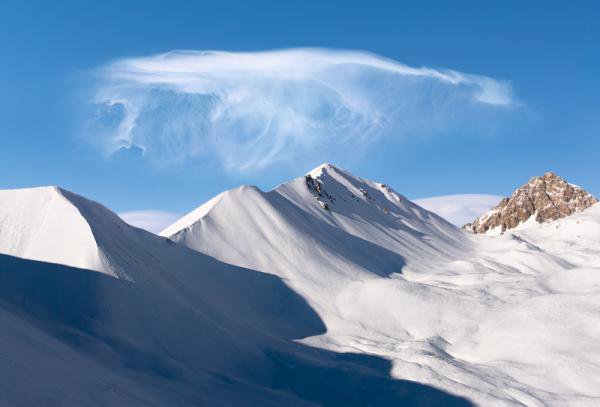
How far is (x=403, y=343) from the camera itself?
38.8 m

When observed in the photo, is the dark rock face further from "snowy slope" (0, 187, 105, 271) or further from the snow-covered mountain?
"snowy slope" (0, 187, 105, 271)

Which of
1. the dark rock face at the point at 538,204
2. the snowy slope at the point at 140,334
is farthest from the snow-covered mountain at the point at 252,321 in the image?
the dark rock face at the point at 538,204

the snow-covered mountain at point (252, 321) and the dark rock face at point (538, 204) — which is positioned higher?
the dark rock face at point (538, 204)

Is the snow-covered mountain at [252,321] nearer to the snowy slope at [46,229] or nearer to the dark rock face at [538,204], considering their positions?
the snowy slope at [46,229]

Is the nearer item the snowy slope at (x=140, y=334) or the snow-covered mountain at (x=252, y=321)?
the snowy slope at (x=140, y=334)

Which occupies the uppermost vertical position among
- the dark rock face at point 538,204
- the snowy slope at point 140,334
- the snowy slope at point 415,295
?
the dark rock face at point 538,204

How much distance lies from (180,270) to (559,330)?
99.6ft

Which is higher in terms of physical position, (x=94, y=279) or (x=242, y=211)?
(x=242, y=211)

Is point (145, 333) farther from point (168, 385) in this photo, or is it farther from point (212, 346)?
point (168, 385)

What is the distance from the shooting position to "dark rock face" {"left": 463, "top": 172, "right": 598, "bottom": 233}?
15025 centimetres

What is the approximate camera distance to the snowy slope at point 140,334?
20.5 metres

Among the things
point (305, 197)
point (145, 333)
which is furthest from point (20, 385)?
point (305, 197)

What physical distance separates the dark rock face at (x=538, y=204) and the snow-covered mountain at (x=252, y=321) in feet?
344

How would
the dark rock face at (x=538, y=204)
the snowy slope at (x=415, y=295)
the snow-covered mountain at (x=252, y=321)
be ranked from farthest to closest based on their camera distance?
1. the dark rock face at (x=538, y=204)
2. the snowy slope at (x=415, y=295)
3. the snow-covered mountain at (x=252, y=321)
